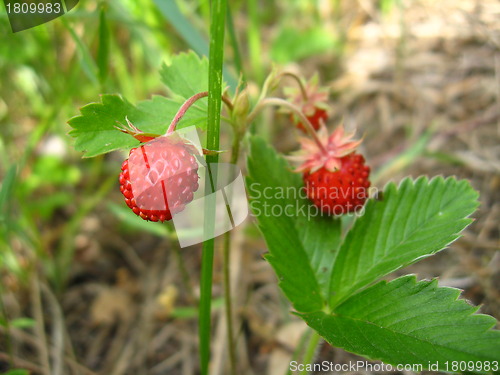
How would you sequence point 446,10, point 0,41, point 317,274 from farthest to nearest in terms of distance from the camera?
point 446,10 < point 0,41 < point 317,274

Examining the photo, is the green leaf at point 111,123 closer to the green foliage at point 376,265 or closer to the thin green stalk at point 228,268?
the thin green stalk at point 228,268

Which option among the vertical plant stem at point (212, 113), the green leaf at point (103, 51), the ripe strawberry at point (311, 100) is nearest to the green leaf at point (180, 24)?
the green leaf at point (103, 51)

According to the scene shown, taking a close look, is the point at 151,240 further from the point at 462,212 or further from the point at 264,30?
the point at 264,30

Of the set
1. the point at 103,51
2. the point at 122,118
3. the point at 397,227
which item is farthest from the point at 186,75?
the point at 397,227

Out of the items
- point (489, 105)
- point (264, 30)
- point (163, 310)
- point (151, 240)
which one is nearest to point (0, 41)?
point (151, 240)

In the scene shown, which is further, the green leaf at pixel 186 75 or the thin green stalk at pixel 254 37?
the thin green stalk at pixel 254 37

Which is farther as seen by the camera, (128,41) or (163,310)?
(128,41)

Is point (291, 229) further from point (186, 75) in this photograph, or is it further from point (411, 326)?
point (186, 75)
